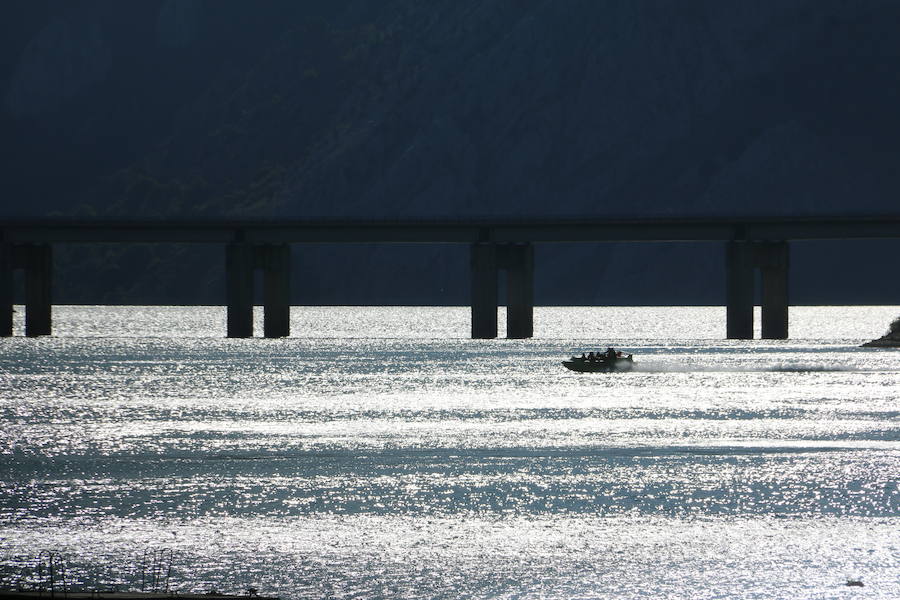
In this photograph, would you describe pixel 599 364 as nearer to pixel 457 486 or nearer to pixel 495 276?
pixel 495 276

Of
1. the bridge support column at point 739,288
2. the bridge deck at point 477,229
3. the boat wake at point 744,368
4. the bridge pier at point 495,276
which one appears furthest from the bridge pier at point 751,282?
the boat wake at point 744,368

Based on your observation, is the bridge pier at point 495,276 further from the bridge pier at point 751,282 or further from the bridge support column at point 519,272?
the bridge pier at point 751,282

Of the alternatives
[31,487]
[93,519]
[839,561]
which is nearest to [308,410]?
[31,487]

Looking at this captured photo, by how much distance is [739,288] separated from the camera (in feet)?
614

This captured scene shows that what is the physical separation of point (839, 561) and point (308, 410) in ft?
180

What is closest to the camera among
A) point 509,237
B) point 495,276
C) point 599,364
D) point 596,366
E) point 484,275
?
point 596,366

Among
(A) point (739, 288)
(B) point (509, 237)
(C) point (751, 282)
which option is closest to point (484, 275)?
(B) point (509, 237)

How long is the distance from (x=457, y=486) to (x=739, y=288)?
129 meters

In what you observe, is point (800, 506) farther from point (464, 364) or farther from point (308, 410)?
point (464, 364)

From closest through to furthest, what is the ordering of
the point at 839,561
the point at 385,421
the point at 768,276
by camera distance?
the point at 839,561 < the point at 385,421 < the point at 768,276

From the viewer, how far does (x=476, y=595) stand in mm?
42094

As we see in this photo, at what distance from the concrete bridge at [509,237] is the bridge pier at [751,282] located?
4.4 inches

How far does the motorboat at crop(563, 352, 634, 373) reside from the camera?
138375 mm

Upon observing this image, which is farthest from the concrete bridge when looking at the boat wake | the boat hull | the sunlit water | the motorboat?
the sunlit water
